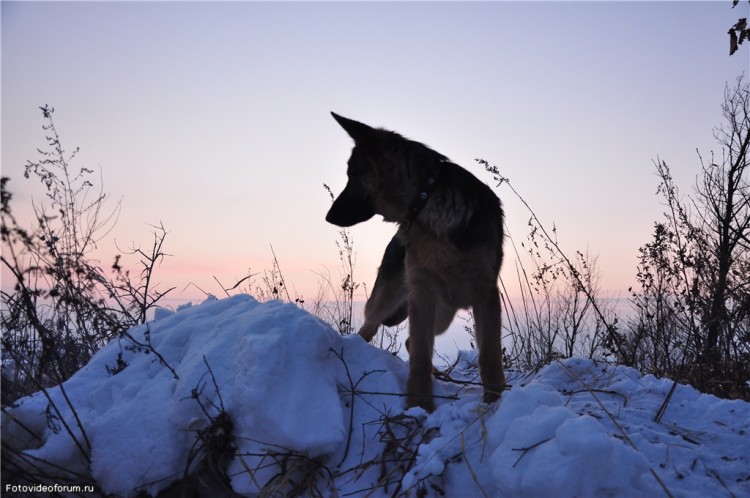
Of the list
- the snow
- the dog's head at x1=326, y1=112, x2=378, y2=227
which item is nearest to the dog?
the dog's head at x1=326, y1=112, x2=378, y2=227

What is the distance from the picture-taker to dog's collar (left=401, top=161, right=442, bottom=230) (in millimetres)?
3631

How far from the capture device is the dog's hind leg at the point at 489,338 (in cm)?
345

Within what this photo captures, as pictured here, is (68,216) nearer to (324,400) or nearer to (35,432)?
(35,432)

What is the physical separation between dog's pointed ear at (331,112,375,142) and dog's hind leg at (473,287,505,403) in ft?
4.37

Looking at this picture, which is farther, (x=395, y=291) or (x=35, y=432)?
(x=395, y=291)

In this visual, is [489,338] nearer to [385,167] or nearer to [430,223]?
[430,223]

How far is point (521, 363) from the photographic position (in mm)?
5102

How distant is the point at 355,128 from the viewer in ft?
12.1

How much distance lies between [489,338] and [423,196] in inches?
40.1

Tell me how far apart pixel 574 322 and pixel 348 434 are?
11.0ft

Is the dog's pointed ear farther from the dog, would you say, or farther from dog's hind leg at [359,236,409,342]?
dog's hind leg at [359,236,409,342]

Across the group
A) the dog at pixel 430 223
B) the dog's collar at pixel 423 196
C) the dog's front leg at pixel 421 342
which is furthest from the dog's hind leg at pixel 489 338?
the dog's collar at pixel 423 196

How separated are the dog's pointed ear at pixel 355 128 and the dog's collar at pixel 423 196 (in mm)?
509

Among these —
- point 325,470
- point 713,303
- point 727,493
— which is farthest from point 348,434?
point 713,303
